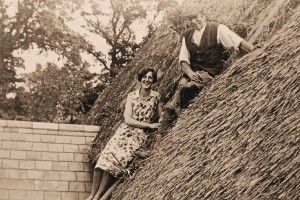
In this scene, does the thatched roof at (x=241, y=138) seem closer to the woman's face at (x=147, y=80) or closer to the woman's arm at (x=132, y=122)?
the woman's arm at (x=132, y=122)

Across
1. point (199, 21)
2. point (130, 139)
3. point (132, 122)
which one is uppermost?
point (199, 21)

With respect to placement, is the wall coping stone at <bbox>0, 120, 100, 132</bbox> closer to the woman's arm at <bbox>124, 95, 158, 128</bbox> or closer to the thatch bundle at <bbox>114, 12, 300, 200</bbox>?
the woman's arm at <bbox>124, 95, 158, 128</bbox>

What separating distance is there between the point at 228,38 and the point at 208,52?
0.31 metres

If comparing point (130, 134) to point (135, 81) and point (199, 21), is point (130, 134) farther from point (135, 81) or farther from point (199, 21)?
point (135, 81)

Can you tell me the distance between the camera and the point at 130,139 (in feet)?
25.6

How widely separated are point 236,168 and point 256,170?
0.31 metres

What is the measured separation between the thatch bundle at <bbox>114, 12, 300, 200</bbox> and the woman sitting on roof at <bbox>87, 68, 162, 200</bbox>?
2.53 ft

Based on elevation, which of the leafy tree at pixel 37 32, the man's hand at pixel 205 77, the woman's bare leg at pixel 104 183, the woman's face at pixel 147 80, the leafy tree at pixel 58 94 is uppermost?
the leafy tree at pixel 37 32

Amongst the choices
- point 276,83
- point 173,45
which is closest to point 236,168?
point 276,83

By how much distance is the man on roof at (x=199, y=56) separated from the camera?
6723mm

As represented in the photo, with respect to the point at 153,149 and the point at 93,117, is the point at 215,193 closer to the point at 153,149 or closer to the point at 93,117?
the point at 153,149

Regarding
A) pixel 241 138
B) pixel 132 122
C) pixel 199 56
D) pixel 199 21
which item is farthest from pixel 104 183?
pixel 241 138

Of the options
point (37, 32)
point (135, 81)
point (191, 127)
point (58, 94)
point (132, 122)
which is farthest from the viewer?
point (37, 32)

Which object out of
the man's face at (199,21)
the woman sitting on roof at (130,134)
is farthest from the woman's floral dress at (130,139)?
the man's face at (199,21)
